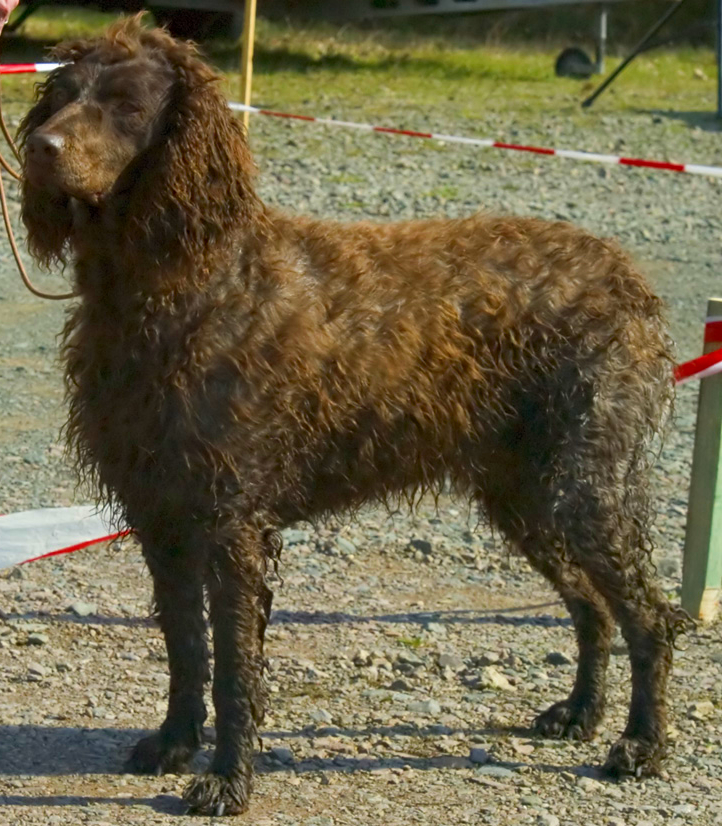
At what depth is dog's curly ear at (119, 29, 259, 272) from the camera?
3857mm

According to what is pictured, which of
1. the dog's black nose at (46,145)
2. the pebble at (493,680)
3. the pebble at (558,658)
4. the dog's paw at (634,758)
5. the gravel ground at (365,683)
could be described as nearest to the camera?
the dog's black nose at (46,145)

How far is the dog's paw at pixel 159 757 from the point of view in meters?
4.21

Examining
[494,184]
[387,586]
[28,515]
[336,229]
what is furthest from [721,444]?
[494,184]

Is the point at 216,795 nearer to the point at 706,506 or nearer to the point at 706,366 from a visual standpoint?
the point at 706,506

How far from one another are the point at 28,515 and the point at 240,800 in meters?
2.05

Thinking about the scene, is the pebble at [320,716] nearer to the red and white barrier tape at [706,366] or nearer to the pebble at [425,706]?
the pebble at [425,706]

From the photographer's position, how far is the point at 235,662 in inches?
159

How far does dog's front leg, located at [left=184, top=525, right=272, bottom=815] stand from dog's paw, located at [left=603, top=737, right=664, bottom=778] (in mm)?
1106

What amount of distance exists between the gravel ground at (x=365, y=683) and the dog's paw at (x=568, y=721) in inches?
1.5

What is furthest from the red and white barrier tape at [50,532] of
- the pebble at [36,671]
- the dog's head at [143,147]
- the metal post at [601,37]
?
the metal post at [601,37]

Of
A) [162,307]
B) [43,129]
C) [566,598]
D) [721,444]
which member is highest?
[43,129]

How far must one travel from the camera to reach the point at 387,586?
5.69 m

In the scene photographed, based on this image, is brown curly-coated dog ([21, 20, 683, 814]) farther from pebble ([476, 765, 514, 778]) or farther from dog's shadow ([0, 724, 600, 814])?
pebble ([476, 765, 514, 778])

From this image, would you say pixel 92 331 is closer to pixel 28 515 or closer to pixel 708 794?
pixel 28 515
